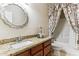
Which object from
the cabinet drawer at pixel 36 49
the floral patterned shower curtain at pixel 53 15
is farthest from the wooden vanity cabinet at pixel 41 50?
the floral patterned shower curtain at pixel 53 15

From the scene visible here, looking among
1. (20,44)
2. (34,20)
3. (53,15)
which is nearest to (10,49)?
(20,44)

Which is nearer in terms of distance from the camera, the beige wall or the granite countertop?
the granite countertop

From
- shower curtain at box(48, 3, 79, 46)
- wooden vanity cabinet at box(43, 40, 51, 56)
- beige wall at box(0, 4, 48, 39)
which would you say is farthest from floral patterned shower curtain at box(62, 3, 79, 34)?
wooden vanity cabinet at box(43, 40, 51, 56)

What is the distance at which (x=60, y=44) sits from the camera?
1.47 meters

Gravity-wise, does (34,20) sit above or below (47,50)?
above

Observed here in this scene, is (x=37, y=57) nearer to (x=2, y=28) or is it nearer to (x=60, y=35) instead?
(x=60, y=35)

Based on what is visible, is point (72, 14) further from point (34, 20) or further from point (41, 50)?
point (41, 50)

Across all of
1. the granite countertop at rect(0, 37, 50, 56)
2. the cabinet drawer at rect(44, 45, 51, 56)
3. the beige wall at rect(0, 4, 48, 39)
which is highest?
the beige wall at rect(0, 4, 48, 39)

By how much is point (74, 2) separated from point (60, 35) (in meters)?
0.41

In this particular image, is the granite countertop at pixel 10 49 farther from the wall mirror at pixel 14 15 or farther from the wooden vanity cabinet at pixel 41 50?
the wall mirror at pixel 14 15

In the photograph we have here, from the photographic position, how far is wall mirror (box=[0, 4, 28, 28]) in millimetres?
1381

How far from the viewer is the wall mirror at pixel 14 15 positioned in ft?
4.53

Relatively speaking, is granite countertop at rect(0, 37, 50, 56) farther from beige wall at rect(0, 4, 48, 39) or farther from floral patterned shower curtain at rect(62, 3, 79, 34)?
floral patterned shower curtain at rect(62, 3, 79, 34)

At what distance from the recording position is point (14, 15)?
A: 140cm
